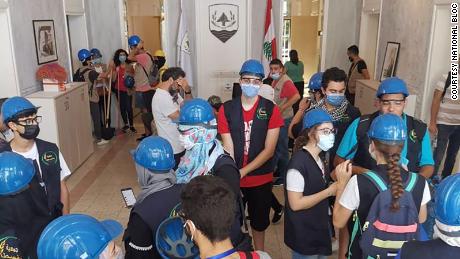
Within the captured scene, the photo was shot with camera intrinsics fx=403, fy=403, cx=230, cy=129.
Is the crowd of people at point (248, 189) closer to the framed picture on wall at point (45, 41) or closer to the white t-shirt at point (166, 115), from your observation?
the white t-shirt at point (166, 115)

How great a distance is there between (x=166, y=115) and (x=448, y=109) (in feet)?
10.7

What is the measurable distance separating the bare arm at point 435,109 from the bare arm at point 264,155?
8.66ft

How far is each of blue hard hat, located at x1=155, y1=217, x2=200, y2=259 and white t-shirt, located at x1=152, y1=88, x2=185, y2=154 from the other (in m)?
2.29

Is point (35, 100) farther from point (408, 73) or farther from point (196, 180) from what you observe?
point (408, 73)

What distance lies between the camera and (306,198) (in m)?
2.31

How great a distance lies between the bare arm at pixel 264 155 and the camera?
308 cm

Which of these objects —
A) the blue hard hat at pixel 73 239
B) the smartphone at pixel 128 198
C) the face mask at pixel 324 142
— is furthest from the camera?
the face mask at pixel 324 142

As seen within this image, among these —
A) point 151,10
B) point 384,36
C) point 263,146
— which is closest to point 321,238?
point 263,146

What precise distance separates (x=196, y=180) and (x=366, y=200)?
86 cm

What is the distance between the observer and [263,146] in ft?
10.3

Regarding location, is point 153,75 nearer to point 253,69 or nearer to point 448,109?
point 253,69

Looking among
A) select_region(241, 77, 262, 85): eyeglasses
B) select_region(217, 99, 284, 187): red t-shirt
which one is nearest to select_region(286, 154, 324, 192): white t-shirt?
select_region(217, 99, 284, 187): red t-shirt

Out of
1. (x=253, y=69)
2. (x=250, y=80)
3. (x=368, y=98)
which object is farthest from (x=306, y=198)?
(x=368, y=98)

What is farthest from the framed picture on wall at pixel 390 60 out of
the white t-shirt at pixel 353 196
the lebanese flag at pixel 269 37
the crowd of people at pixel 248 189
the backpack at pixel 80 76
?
the backpack at pixel 80 76
